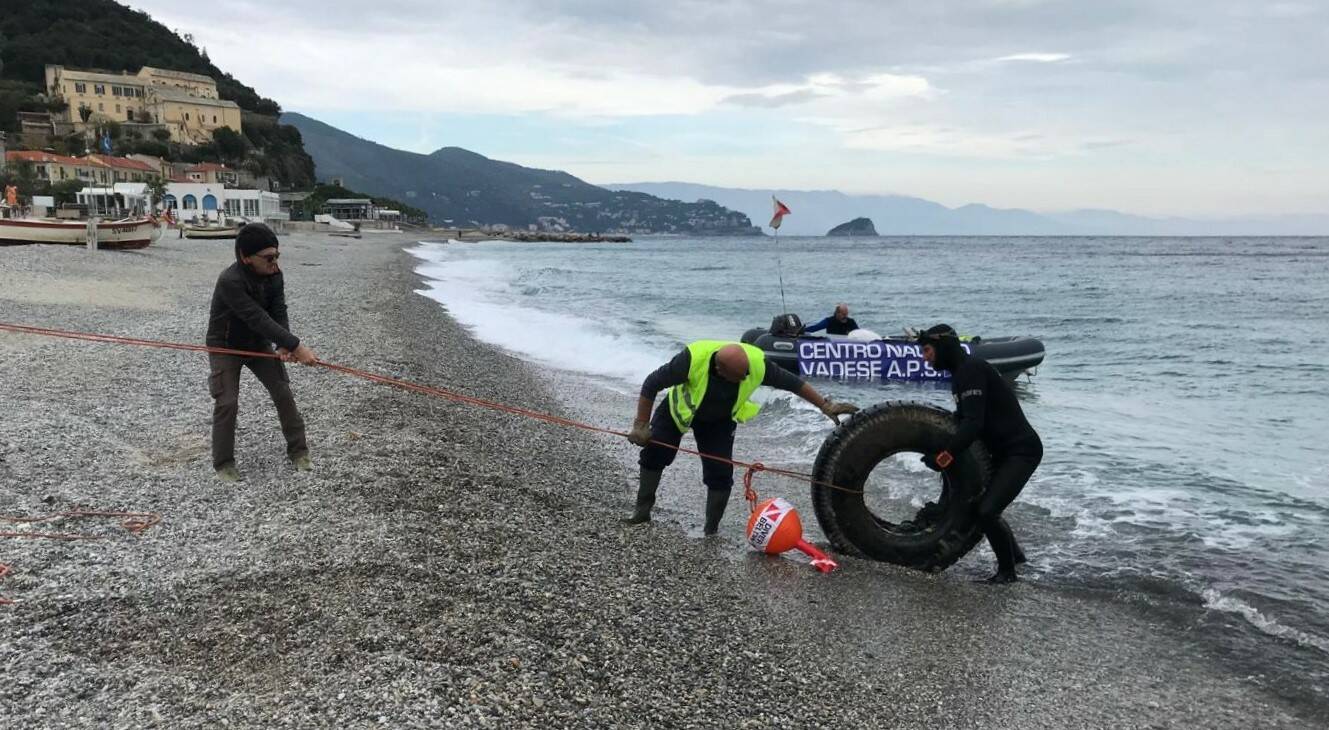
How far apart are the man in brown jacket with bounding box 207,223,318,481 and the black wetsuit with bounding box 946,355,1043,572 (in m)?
4.56

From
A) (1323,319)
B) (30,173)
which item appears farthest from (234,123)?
(1323,319)

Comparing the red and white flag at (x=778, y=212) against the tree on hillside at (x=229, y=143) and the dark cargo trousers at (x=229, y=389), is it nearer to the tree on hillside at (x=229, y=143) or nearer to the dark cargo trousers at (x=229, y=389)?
the dark cargo trousers at (x=229, y=389)

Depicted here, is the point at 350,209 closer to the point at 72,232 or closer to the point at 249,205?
the point at 249,205

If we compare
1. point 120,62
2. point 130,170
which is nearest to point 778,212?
point 130,170

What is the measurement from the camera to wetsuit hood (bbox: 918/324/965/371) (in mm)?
5637

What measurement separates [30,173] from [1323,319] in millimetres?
91966

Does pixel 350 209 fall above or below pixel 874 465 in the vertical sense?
above

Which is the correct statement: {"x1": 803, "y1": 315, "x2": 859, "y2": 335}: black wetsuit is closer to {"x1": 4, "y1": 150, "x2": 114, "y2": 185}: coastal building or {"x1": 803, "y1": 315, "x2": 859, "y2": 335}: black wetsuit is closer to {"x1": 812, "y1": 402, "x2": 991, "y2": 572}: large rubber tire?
{"x1": 812, "y1": 402, "x2": 991, "y2": 572}: large rubber tire

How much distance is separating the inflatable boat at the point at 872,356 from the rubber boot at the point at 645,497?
8.29 meters

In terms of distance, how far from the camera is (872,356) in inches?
567

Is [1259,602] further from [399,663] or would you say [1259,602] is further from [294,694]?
[294,694]

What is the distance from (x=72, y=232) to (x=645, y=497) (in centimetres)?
3097

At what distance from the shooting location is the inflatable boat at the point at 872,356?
1434cm

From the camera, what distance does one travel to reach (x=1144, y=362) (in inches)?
712
